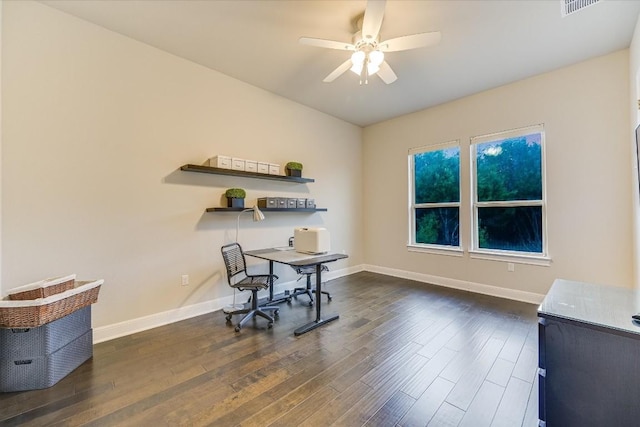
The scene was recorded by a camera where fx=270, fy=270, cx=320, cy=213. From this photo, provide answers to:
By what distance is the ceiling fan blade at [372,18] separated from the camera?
6.31 feet

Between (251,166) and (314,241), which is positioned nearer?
(314,241)

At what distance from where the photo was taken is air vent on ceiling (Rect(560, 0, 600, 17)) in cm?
224

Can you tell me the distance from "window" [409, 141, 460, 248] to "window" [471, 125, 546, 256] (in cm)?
29

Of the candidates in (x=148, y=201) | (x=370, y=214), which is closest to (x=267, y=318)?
(x=148, y=201)

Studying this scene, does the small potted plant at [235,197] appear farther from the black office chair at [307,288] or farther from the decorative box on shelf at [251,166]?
the black office chair at [307,288]

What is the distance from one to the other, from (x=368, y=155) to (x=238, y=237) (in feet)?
10.4

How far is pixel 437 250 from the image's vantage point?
4.51 metres

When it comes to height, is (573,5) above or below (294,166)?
above

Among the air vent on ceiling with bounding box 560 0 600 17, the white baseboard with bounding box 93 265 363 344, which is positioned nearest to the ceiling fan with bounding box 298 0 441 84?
the air vent on ceiling with bounding box 560 0 600 17

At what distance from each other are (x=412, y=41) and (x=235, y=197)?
245cm

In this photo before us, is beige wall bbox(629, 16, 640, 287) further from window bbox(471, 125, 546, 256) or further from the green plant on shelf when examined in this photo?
the green plant on shelf

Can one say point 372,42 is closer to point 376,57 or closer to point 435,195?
point 376,57

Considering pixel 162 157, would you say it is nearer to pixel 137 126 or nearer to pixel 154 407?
pixel 137 126

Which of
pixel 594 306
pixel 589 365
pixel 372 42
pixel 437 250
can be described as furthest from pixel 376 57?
pixel 437 250
